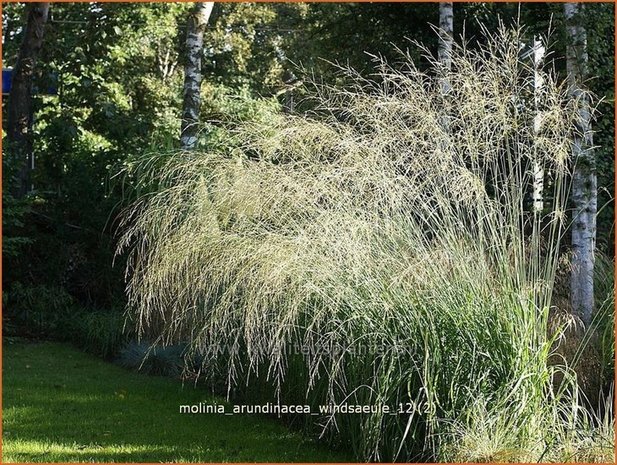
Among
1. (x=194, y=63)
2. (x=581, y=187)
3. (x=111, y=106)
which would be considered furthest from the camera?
(x=111, y=106)

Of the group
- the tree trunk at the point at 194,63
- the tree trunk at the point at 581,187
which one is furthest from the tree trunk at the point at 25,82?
the tree trunk at the point at 581,187

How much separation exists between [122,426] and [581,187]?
3.68 meters

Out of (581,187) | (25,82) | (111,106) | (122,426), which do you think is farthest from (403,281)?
(25,82)

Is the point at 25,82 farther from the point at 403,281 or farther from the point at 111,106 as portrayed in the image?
the point at 403,281

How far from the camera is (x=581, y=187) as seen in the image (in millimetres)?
6355

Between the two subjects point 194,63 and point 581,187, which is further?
point 194,63

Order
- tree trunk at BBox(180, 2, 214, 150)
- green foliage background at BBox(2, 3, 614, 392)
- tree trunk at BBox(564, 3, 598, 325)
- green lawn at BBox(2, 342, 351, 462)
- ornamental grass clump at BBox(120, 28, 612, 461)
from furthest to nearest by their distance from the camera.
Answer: tree trunk at BBox(180, 2, 214, 150) < green foliage background at BBox(2, 3, 614, 392) < tree trunk at BBox(564, 3, 598, 325) < green lawn at BBox(2, 342, 351, 462) < ornamental grass clump at BBox(120, 28, 612, 461)

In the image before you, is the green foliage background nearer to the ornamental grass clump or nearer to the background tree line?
the background tree line

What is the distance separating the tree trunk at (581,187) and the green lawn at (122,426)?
2.33 meters

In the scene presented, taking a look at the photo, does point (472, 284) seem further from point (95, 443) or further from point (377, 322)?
point (95, 443)

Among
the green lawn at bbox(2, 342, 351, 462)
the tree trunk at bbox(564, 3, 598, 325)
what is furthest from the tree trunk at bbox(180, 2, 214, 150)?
the tree trunk at bbox(564, 3, 598, 325)

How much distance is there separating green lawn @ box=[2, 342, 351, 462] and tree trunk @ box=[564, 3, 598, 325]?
7.63ft

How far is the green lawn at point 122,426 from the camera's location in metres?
4.76

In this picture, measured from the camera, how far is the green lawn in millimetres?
4758
